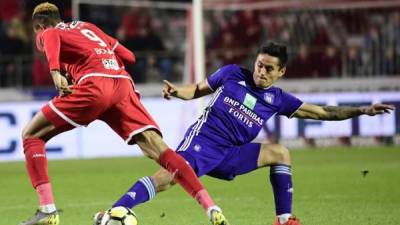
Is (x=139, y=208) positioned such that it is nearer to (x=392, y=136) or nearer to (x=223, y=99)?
(x=223, y=99)

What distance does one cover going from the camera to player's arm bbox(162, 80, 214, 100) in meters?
8.13

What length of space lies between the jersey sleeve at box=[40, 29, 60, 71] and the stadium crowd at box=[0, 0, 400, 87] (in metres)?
12.8

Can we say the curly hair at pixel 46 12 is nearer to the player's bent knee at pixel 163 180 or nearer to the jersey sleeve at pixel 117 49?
the jersey sleeve at pixel 117 49

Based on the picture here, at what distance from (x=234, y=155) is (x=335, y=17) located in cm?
1527

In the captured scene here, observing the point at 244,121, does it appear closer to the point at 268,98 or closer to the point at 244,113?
the point at 244,113

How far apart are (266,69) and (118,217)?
182 cm

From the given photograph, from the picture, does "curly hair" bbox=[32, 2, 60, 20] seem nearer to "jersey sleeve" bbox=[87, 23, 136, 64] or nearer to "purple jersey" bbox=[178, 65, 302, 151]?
"jersey sleeve" bbox=[87, 23, 136, 64]

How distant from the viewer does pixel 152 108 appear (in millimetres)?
19016

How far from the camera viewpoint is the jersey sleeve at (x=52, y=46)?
7965 mm

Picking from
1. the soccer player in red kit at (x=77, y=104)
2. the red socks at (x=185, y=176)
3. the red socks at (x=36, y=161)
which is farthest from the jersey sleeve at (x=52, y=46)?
the red socks at (x=185, y=176)

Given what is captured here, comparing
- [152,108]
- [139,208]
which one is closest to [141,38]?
[152,108]

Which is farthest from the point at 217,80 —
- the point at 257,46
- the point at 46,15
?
the point at 257,46

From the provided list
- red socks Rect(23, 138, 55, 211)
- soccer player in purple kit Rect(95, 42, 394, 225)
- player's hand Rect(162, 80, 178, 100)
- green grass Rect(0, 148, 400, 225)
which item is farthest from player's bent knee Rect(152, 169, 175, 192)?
green grass Rect(0, 148, 400, 225)

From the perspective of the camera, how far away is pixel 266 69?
830 centimetres
